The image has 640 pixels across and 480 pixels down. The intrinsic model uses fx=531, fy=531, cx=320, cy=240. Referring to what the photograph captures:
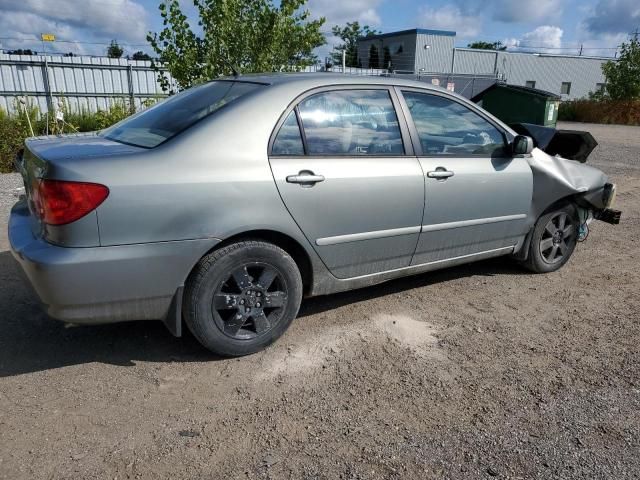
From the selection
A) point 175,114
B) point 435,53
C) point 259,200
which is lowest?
point 259,200

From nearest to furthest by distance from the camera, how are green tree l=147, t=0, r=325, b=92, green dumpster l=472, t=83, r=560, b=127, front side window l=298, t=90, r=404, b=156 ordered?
front side window l=298, t=90, r=404, b=156 < green tree l=147, t=0, r=325, b=92 < green dumpster l=472, t=83, r=560, b=127

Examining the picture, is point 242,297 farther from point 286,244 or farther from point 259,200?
point 259,200

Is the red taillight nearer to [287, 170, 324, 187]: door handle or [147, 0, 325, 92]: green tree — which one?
[287, 170, 324, 187]: door handle

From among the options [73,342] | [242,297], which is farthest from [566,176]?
[73,342]

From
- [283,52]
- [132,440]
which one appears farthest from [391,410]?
[283,52]

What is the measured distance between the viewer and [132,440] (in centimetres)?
256

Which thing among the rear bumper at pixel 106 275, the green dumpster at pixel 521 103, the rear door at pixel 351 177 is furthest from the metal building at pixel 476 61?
the rear bumper at pixel 106 275

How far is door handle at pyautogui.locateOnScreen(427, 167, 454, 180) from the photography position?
3795mm

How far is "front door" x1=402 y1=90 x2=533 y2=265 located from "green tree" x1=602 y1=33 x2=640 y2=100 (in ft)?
101

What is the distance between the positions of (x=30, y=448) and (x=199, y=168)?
5.25 ft

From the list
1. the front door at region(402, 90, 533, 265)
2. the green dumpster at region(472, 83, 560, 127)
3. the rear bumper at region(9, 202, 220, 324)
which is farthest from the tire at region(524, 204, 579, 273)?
the green dumpster at region(472, 83, 560, 127)

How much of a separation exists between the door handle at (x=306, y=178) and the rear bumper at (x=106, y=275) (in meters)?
0.60

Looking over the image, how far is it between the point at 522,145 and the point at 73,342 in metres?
3.56

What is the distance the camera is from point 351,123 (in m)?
3.57
